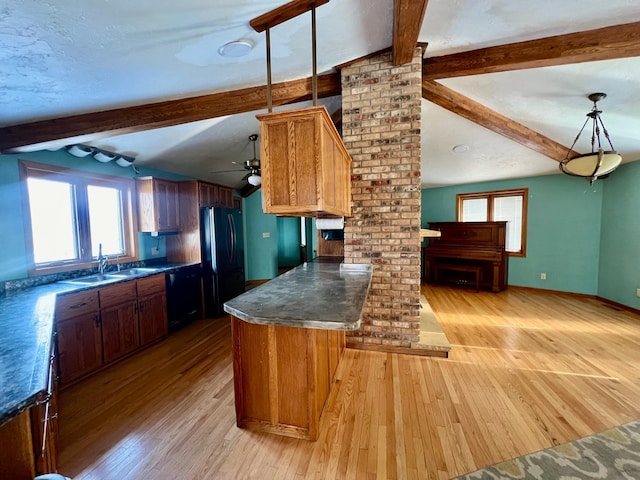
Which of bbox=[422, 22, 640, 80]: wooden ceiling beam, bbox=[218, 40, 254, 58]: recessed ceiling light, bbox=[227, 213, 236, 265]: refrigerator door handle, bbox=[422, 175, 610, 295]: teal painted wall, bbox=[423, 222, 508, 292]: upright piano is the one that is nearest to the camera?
bbox=[218, 40, 254, 58]: recessed ceiling light

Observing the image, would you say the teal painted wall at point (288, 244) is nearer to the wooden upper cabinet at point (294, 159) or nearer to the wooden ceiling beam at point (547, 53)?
the wooden ceiling beam at point (547, 53)

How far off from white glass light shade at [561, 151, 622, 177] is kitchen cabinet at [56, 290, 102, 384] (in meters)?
5.14

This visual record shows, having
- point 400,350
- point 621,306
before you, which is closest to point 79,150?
point 400,350

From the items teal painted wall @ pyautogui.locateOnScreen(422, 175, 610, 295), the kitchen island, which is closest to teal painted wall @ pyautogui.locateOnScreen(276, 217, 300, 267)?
teal painted wall @ pyautogui.locateOnScreen(422, 175, 610, 295)

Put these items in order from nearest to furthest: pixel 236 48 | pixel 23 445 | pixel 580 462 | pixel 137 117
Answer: pixel 23 445 → pixel 580 462 → pixel 236 48 → pixel 137 117

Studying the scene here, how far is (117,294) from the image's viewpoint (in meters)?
2.64

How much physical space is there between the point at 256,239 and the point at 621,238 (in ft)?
21.7

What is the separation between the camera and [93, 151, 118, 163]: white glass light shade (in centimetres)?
301

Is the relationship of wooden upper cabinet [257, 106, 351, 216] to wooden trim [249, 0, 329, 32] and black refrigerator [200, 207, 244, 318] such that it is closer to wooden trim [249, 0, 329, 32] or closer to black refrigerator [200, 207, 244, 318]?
wooden trim [249, 0, 329, 32]

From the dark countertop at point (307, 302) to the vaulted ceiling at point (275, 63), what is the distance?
5.81 ft

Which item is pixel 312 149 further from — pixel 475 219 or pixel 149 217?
pixel 475 219

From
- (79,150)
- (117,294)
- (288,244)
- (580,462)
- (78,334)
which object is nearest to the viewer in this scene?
(580,462)

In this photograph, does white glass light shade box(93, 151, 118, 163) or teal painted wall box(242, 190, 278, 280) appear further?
teal painted wall box(242, 190, 278, 280)

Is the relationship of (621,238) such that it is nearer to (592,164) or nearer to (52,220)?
(592,164)
